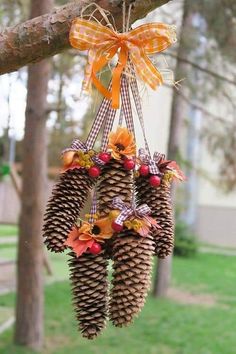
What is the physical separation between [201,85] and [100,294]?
275 inches

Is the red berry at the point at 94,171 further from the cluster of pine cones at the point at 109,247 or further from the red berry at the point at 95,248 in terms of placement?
the red berry at the point at 95,248

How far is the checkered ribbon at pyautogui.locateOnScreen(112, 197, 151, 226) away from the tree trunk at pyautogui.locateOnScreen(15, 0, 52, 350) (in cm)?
435

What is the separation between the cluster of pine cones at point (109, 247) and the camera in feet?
4.10

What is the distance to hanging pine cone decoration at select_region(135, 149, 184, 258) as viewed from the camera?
54.9 inches

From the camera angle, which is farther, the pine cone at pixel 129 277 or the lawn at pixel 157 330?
the lawn at pixel 157 330

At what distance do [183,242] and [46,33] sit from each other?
A: 14167 millimetres

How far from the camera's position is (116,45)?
4.64 ft

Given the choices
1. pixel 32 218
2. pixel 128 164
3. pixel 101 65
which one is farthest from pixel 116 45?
pixel 32 218

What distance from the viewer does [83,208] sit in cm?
143

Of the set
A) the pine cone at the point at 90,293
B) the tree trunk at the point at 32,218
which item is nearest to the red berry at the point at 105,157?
the pine cone at the point at 90,293

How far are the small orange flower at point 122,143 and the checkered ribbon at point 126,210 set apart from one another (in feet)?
0.38

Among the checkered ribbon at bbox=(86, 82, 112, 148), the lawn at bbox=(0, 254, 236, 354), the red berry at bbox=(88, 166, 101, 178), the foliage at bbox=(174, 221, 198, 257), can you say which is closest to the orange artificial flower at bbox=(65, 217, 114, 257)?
the red berry at bbox=(88, 166, 101, 178)

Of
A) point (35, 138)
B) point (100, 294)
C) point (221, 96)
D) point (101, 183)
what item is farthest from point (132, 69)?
point (221, 96)

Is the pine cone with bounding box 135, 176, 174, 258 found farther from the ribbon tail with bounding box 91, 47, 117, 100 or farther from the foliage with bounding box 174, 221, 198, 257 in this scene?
the foliage with bounding box 174, 221, 198, 257
